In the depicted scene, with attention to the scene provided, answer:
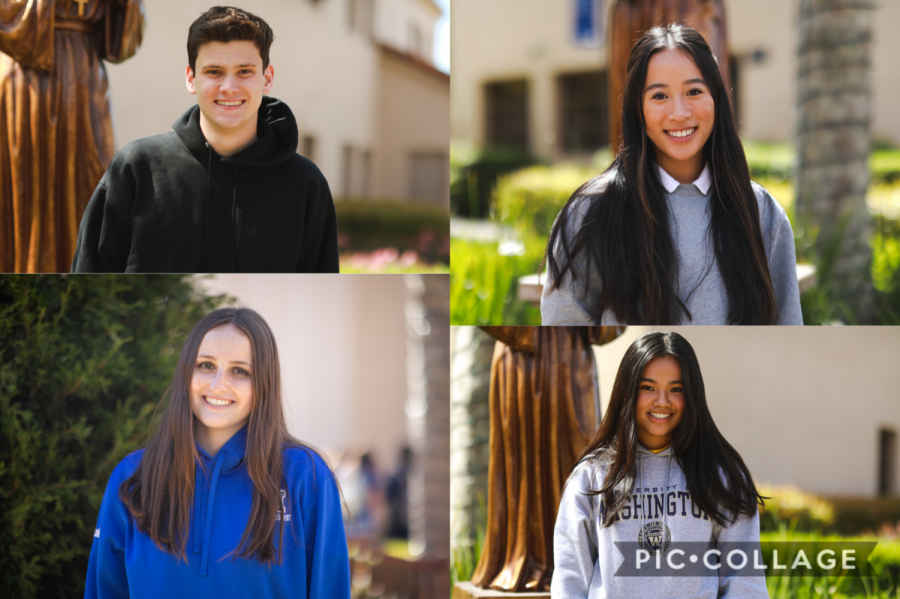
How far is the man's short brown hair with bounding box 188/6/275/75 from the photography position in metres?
2.38

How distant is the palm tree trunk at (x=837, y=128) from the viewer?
4555 millimetres

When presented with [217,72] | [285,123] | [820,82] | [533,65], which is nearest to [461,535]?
[285,123]

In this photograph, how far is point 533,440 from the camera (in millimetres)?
2570

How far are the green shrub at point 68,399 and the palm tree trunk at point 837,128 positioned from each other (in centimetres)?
357

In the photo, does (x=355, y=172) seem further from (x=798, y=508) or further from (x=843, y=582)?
(x=843, y=582)

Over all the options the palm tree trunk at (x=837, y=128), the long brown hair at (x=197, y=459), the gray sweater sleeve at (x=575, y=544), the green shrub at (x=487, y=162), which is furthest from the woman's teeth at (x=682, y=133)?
the green shrub at (x=487, y=162)

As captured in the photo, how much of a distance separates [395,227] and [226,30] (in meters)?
2.86

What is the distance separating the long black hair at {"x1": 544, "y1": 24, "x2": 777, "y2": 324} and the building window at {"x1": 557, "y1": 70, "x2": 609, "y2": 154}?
1099 cm

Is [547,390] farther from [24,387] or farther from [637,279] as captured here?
[24,387]

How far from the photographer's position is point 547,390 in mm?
2566

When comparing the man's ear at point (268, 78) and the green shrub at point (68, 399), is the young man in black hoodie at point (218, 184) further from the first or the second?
the green shrub at point (68, 399)

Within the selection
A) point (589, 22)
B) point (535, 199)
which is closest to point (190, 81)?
point (535, 199)

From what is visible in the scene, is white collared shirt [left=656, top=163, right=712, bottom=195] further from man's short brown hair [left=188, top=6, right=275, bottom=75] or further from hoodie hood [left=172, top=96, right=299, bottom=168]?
man's short brown hair [left=188, top=6, right=275, bottom=75]

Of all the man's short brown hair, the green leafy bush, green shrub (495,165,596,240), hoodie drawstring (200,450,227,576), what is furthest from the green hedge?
hoodie drawstring (200,450,227,576)
